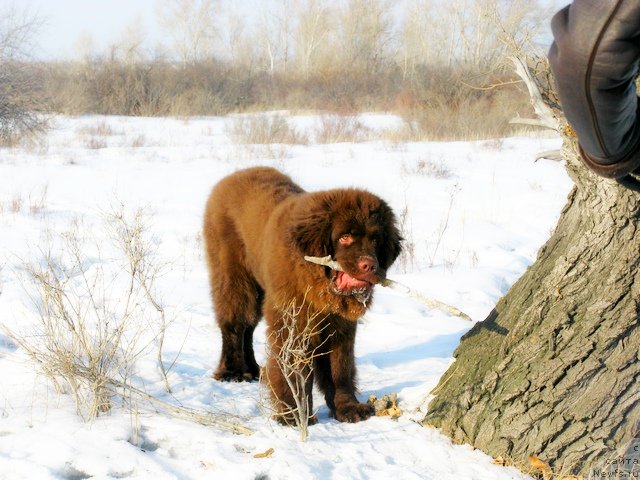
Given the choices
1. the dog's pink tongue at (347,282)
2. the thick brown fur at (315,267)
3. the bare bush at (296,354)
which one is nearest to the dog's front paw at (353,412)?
the thick brown fur at (315,267)

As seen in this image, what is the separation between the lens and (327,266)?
4387 mm

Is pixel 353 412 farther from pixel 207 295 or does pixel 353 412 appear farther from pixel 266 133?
pixel 266 133

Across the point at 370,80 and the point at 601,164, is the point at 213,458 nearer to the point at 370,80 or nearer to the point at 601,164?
the point at 601,164

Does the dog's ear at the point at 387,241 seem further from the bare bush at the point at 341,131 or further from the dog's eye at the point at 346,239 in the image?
the bare bush at the point at 341,131

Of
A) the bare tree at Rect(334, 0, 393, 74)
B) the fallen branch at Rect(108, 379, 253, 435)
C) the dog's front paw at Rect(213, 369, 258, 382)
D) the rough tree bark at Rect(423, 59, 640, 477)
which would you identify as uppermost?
the bare tree at Rect(334, 0, 393, 74)

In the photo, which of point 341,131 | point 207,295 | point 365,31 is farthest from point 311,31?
point 207,295

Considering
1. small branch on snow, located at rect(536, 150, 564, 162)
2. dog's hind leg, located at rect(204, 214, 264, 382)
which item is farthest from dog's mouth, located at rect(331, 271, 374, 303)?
dog's hind leg, located at rect(204, 214, 264, 382)

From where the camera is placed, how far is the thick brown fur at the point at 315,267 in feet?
14.1

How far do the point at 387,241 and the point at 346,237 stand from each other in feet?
1.26

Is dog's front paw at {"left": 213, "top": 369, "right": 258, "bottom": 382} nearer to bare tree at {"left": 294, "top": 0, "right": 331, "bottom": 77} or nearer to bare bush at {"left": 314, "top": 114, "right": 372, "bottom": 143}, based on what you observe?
bare bush at {"left": 314, "top": 114, "right": 372, "bottom": 143}

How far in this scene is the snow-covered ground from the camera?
145 inches

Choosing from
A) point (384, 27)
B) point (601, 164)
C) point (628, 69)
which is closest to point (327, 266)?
point (601, 164)

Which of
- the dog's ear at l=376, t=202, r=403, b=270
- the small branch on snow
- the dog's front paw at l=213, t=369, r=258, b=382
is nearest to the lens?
the small branch on snow

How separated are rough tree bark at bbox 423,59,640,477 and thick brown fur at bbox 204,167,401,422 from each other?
0.82 metres
